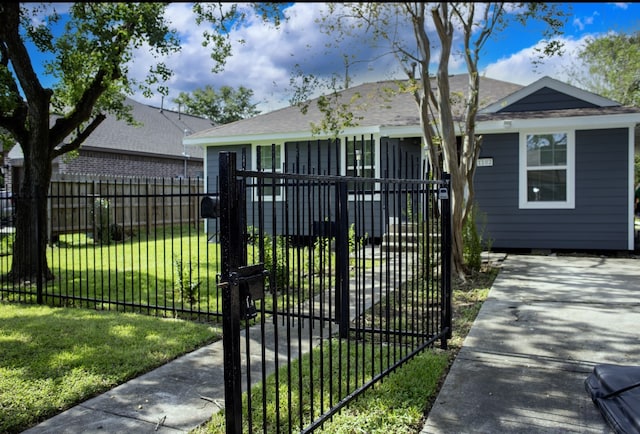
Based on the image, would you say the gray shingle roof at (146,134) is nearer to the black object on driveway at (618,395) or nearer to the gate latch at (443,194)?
the gate latch at (443,194)

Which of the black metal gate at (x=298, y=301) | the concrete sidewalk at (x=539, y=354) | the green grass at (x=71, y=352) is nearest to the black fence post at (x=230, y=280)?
the black metal gate at (x=298, y=301)

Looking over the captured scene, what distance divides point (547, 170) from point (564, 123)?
1038mm

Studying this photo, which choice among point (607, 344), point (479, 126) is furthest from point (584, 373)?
point (479, 126)

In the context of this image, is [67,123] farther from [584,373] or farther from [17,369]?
[584,373]

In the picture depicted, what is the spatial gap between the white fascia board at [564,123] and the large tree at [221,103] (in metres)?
40.4

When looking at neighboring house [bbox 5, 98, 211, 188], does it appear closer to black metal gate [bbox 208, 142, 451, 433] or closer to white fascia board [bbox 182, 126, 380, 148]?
white fascia board [bbox 182, 126, 380, 148]

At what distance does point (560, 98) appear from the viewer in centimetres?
977

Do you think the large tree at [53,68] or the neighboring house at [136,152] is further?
the neighboring house at [136,152]

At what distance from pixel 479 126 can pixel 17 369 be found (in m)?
8.75

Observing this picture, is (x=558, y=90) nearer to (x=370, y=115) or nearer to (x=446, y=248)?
(x=370, y=115)

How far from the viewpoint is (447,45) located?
6.94 meters

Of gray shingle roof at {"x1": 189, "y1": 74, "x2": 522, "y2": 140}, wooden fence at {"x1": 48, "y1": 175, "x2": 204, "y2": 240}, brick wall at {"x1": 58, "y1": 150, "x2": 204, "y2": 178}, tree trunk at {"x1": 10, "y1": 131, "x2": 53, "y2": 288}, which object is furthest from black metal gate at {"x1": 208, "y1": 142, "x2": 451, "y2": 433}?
brick wall at {"x1": 58, "y1": 150, "x2": 204, "y2": 178}

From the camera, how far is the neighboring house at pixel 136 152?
18.3 m

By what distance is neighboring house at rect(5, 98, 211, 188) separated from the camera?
18312 mm
